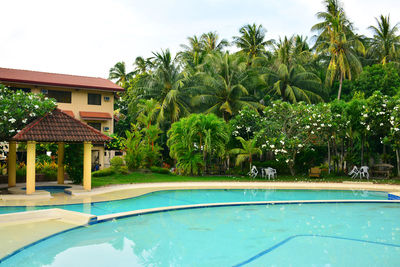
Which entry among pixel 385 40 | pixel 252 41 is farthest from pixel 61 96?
pixel 385 40

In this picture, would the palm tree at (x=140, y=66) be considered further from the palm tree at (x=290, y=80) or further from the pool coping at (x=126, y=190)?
the pool coping at (x=126, y=190)

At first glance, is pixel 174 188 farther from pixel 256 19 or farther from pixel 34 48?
pixel 256 19

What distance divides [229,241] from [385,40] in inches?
1288

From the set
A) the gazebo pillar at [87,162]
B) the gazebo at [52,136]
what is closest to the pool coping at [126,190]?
the gazebo pillar at [87,162]

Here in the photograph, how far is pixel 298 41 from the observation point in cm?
3812

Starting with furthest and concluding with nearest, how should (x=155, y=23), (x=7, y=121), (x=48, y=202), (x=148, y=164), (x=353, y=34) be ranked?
(x=353, y=34)
(x=148, y=164)
(x=155, y=23)
(x=7, y=121)
(x=48, y=202)

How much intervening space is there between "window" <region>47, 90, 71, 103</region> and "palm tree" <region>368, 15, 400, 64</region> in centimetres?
2797

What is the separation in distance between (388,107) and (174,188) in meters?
13.1

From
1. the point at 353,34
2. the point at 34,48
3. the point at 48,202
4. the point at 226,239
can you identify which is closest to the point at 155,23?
the point at 34,48

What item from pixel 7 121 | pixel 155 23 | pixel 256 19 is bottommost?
pixel 7 121

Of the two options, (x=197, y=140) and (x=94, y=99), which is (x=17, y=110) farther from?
(x=94, y=99)

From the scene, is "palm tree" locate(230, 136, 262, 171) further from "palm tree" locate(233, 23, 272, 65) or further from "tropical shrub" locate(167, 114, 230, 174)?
"palm tree" locate(233, 23, 272, 65)

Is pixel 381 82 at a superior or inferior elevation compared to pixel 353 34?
inferior

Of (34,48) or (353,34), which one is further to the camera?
(353,34)
